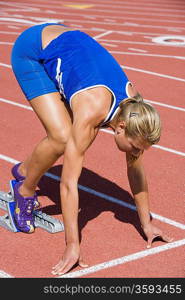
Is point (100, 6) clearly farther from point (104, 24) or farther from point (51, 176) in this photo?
point (51, 176)

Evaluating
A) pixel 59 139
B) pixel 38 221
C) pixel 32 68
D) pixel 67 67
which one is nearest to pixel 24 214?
pixel 38 221

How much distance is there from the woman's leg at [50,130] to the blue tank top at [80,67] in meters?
0.13

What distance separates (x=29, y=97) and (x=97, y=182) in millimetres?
1621

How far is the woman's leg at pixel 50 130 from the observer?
5.33 m

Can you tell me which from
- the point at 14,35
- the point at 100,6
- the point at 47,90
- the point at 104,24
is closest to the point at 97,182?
the point at 47,90

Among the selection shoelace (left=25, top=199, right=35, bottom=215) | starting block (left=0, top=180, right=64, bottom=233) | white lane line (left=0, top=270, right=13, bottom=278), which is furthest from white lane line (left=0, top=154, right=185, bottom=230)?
white lane line (left=0, top=270, right=13, bottom=278)

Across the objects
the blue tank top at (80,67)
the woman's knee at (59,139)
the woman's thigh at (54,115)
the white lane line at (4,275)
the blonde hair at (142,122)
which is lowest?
the white lane line at (4,275)

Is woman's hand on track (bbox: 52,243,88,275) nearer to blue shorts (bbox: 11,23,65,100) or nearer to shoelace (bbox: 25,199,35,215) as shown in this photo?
shoelace (bbox: 25,199,35,215)

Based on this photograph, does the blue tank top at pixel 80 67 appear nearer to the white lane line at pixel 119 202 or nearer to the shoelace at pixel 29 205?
the shoelace at pixel 29 205

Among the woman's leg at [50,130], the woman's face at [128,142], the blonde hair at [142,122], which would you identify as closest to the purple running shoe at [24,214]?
the woman's leg at [50,130]

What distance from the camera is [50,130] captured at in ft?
17.6

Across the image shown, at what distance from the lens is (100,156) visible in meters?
7.51

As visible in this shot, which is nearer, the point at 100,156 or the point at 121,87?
the point at 121,87

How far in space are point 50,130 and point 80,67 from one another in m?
0.60
